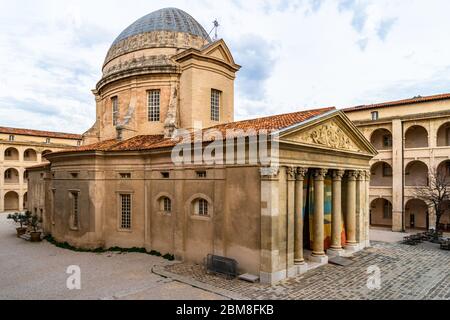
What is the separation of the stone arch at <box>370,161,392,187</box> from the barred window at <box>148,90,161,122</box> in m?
24.6

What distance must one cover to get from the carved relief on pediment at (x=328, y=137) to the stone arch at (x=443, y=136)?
53.5ft

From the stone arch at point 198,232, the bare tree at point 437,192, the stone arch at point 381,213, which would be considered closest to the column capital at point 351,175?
the stone arch at point 198,232

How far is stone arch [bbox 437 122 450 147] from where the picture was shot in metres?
29.8

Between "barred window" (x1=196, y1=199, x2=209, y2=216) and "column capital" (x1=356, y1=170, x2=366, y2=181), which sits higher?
"column capital" (x1=356, y1=170, x2=366, y2=181)

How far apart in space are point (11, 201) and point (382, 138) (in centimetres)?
5586

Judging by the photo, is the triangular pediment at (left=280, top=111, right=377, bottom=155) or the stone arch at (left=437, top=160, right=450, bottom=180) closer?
the triangular pediment at (left=280, top=111, right=377, bottom=155)

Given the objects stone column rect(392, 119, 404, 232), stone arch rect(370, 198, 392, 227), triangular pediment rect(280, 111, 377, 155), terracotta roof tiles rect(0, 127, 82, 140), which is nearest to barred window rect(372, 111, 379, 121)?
stone column rect(392, 119, 404, 232)

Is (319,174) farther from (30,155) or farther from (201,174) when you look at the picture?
(30,155)

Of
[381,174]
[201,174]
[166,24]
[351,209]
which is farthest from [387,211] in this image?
[166,24]

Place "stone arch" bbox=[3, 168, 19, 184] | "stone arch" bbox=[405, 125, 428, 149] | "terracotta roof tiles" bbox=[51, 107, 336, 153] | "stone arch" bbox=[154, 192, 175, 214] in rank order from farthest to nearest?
"stone arch" bbox=[3, 168, 19, 184]
"stone arch" bbox=[405, 125, 428, 149]
"stone arch" bbox=[154, 192, 175, 214]
"terracotta roof tiles" bbox=[51, 107, 336, 153]

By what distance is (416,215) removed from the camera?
3225 cm

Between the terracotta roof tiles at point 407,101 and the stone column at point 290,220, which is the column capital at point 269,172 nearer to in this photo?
the stone column at point 290,220

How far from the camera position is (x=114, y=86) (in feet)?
84.5

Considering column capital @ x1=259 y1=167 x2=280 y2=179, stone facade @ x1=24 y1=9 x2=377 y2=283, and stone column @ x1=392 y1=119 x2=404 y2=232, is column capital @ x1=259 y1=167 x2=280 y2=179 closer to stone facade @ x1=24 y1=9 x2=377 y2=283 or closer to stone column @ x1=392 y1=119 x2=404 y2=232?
stone facade @ x1=24 y1=9 x2=377 y2=283
